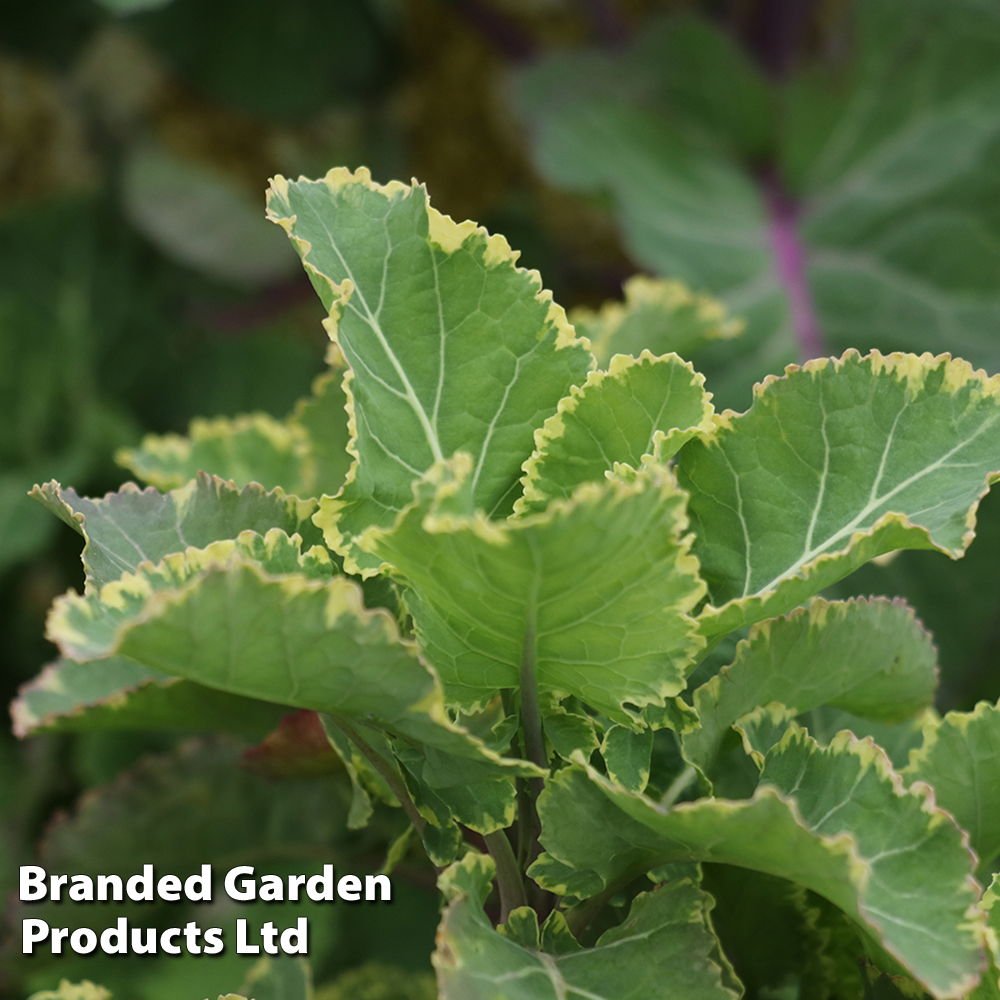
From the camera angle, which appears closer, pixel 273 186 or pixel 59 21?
pixel 273 186

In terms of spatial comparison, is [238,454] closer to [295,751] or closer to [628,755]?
[295,751]

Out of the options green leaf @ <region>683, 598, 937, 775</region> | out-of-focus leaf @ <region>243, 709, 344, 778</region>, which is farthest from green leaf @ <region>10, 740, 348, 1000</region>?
green leaf @ <region>683, 598, 937, 775</region>

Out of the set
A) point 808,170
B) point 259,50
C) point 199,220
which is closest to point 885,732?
point 808,170

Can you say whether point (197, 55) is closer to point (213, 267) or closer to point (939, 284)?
point (213, 267)

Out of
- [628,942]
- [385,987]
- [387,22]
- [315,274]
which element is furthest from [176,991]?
[387,22]

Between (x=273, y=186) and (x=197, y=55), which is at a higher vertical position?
(x=197, y=55)
